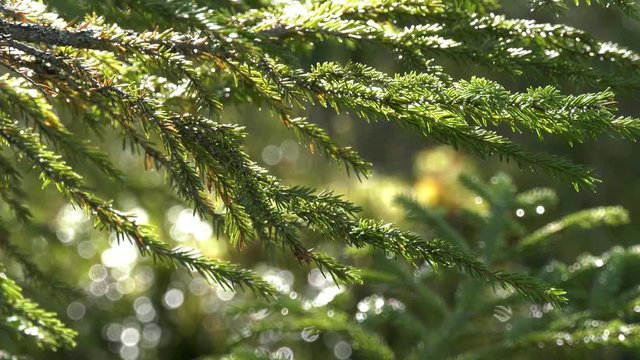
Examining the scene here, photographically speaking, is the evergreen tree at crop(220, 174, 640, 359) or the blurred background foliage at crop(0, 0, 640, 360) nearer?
the evergreen tree at crop(220, 174, 640, 359)

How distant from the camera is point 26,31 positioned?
1.07 metres

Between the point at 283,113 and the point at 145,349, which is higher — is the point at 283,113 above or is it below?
above

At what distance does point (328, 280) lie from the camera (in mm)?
3521

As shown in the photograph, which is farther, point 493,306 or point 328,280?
point 328,280

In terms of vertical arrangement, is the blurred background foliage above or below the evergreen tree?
below

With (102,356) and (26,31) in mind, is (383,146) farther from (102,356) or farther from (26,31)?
(26,31)

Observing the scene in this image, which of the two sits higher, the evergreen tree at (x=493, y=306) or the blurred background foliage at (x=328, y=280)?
the evergreen tree at (x=493, y=306)

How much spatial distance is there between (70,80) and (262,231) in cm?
34

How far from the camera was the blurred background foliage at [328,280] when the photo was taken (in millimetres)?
2109

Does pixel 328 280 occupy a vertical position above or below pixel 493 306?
below

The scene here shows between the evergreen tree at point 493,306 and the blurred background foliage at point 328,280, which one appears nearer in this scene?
the evergreen tree at point 493,306

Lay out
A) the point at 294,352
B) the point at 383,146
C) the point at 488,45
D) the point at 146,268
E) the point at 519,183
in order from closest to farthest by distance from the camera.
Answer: the point at 488,45
the point at 294,352
the point at 146,268
the point at 519,183
the point at 383,146

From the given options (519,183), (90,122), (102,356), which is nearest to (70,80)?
(90,122)

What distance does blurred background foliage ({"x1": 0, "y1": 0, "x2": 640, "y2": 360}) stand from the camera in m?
2.11
